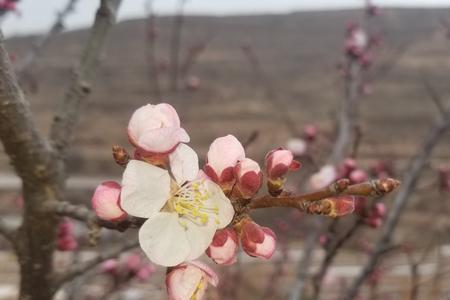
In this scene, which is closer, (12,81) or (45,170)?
(12,81)

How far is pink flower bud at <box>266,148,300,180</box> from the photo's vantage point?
851mm

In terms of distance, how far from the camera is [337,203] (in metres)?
0.80

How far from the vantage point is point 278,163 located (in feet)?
2.81

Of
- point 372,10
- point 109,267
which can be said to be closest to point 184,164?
point 109,267

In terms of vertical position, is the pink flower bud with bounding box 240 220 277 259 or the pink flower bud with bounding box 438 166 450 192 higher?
the pink flower bud with bounding box 240 220 277 259

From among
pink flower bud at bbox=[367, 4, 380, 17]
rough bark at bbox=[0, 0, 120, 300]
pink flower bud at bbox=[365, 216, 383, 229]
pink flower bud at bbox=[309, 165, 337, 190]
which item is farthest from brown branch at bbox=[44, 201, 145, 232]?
pink flower bud at bbox=[367, 4, 380, 17]

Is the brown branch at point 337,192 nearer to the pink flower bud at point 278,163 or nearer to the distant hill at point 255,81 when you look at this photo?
the pink flower bud at point 278,163

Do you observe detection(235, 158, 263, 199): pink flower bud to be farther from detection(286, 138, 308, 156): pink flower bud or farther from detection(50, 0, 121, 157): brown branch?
detection(286, 138, 308, 156): pink flower bud

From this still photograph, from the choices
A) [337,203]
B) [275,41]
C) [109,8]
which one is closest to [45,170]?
[109,8]

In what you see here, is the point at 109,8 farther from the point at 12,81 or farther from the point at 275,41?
the point at 275,41

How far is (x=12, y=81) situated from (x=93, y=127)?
2316 cm

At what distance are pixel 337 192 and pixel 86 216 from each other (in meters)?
0.46

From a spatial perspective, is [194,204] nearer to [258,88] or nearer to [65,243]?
[65,243]

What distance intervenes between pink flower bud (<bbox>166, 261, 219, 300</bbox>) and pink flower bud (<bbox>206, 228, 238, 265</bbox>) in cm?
3
